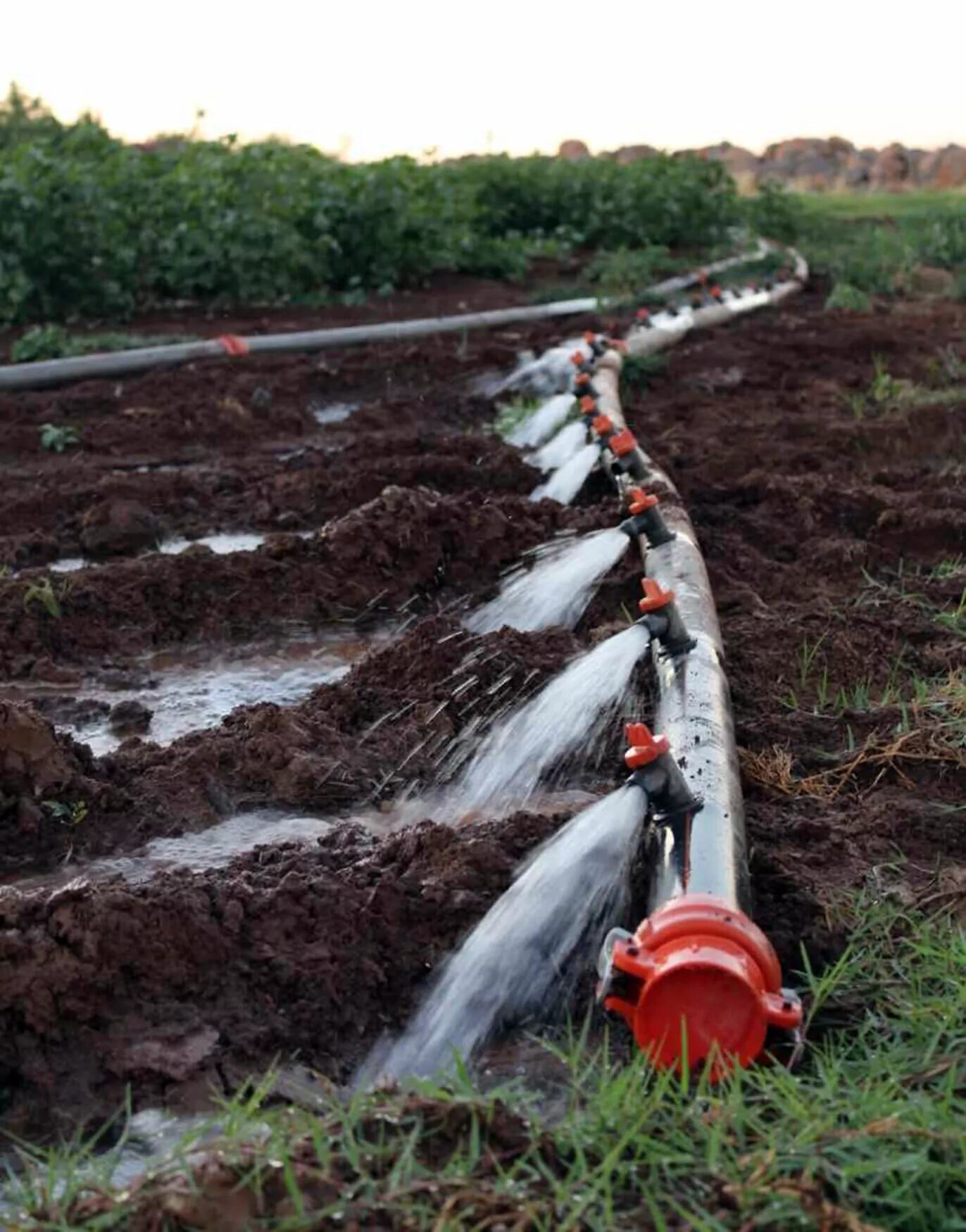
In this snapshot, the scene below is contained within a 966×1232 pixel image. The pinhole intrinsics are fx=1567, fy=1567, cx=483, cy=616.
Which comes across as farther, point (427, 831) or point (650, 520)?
point (650, 520)

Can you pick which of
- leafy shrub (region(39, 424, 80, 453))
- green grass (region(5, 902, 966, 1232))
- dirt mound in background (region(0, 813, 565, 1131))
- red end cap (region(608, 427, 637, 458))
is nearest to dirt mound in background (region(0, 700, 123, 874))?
dirt mound in background (region(0, 813, 565, 1131))

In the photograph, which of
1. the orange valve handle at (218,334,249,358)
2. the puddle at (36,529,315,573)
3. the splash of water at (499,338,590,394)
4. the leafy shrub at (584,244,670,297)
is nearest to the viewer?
the puddle at (36,529,315,573)

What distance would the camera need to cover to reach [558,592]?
4805 millimetres

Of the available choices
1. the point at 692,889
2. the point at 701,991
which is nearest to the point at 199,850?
the point at 692,889

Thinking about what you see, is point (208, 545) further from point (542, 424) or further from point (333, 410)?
point (333, 410)

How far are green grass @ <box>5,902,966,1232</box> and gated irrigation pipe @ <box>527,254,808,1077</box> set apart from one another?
0.27 ft

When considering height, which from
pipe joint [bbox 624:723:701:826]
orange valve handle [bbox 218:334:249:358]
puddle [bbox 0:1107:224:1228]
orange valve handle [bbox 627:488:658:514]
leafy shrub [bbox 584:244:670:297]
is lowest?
puddle [bbox 0:1107:224:1228]

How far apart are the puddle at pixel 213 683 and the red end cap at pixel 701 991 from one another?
6.63 feet

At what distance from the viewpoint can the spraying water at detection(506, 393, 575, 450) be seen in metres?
7.08

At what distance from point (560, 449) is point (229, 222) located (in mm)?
5966

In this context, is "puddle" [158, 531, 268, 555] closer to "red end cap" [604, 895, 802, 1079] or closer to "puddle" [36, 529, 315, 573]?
"puddle" [36, 529, 315, 573]

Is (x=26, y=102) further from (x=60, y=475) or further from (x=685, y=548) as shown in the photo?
(x=685, y=548)

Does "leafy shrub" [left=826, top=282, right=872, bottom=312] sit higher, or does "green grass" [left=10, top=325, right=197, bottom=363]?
"leafy shrub" [left=826, top=282, right=872, bottom=312]

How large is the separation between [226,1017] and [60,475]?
14.1 feet
